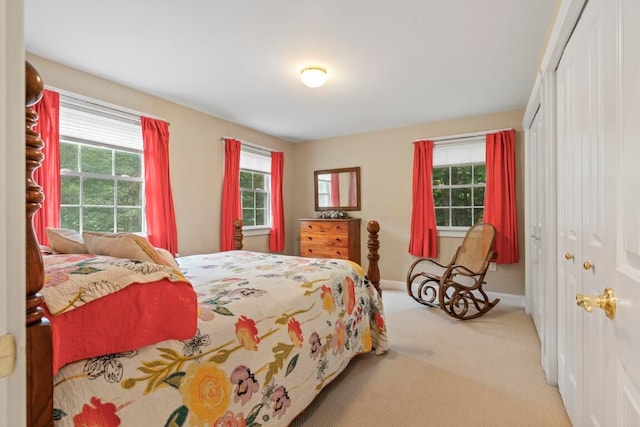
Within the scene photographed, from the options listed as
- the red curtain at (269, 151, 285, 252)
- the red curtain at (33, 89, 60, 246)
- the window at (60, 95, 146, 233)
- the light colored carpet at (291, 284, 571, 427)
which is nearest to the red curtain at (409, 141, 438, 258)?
the light colored carpet at (291, 284, 571, 427)

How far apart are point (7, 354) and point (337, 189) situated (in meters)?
4.87

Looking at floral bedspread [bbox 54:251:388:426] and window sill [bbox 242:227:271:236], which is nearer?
floral bedspread [bbox 54:251:388:426]

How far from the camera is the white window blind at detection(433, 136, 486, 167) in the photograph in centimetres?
414

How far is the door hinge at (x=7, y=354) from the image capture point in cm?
45

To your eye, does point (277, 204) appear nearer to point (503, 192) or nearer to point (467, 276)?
point (467, 276)

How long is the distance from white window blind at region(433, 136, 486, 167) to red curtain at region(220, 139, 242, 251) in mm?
2745

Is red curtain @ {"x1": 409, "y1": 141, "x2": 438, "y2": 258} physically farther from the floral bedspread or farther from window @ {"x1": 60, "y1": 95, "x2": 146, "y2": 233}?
window @ {"x1": 60, "y1": 95, "x2": 146, "y2": 233}

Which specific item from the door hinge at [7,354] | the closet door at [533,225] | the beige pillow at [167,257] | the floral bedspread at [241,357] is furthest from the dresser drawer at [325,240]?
the door hinge at [7,354]

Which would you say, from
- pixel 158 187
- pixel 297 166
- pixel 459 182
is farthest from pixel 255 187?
pixel 459 182

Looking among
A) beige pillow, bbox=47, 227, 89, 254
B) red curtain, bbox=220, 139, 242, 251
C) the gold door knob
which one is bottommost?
the gold door knob

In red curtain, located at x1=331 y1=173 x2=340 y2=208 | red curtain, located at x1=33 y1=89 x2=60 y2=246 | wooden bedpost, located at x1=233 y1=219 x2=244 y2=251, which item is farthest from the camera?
red curtain, located at x1=331 y1=173 x2=340 y2=208

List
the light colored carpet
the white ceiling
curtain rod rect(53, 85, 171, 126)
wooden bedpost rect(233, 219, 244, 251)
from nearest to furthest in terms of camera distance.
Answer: the light colored carpet < the white ceiling < curtain rod rect(53, 85, 171, 126) < wooden bedpost rect(233, 219, 244, 251)

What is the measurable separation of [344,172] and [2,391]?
4865mm

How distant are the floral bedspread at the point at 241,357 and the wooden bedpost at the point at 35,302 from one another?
124 mm
